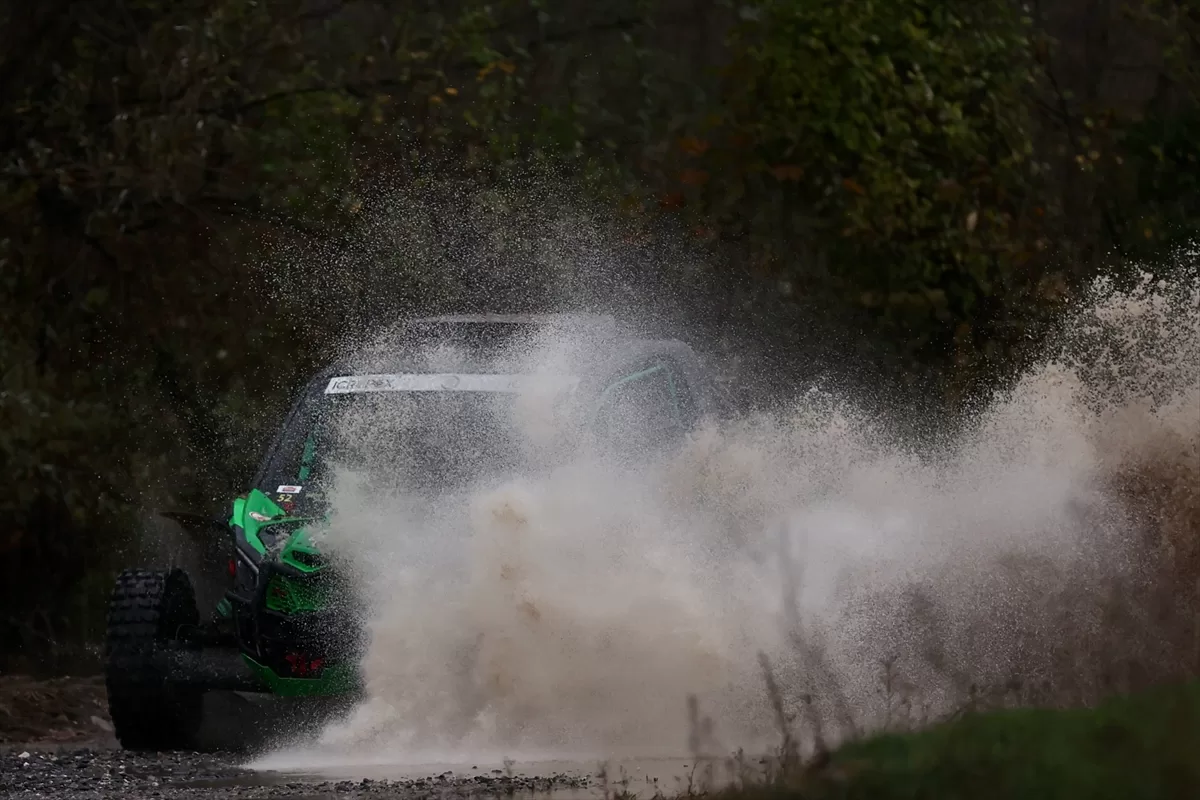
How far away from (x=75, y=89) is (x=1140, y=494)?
8.21 m

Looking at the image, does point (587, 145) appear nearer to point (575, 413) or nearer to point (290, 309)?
point (290, 309)

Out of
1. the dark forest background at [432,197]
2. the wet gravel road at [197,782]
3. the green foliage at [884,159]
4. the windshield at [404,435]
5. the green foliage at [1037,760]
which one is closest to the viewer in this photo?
the green foliage at [1037,760]

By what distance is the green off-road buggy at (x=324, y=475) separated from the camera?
9.51 meters

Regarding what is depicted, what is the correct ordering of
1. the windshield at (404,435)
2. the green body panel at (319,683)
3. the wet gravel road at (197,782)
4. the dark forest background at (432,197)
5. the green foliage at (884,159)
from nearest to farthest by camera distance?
1. the wet gravel road at (197,782)
2. the green body panel at (319,683)
3. the windshield at (404,435)
4. the dark forest background at (432,197)
5. the green foliage at (884,159)

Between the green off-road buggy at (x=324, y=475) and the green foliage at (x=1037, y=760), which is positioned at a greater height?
the green off-road buggy at (x=324, y=475)

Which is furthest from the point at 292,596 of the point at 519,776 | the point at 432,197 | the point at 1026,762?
the point at 432,197

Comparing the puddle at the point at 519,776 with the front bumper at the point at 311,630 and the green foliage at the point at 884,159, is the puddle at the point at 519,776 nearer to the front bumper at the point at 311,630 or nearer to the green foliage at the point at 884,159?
the front bumper at the point at 311,630

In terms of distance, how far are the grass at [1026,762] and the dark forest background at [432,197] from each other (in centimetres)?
1002

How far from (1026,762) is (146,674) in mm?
5746

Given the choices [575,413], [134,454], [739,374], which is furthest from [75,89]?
[575,413]

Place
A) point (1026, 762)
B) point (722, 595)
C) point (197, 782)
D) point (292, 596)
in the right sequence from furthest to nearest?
1. point (292, 596)
2. point (722, 595)
3. point (197, 782)
4. point (1026, 762)

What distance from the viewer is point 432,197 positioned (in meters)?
17.3

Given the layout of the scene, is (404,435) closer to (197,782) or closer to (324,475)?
(324,475)

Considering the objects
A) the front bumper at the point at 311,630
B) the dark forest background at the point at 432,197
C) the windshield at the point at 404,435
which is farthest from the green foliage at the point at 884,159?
the front bumper at the point at 311,630
